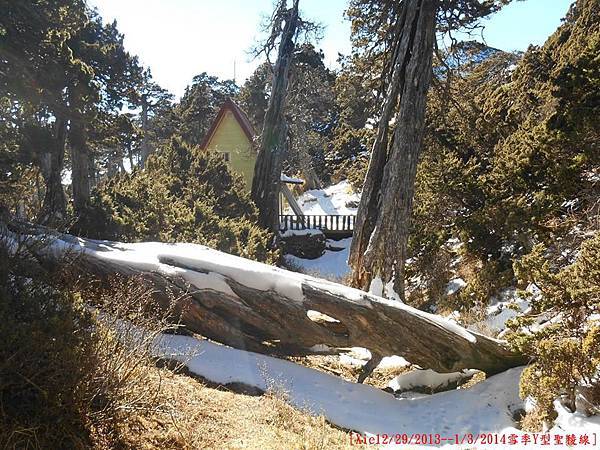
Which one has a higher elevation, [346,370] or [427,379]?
[427,379]

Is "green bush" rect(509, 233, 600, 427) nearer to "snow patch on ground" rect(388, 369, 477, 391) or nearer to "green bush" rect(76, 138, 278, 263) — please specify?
"snow patch on ground" rect(388, 369, 477, 391)

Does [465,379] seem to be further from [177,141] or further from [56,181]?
[177,141]

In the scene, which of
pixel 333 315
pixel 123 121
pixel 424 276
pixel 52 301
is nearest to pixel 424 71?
pixel 424 276

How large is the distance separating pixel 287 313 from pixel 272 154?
1226cm

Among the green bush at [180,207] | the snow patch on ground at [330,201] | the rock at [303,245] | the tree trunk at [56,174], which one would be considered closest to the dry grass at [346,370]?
the green bush at [180,207]

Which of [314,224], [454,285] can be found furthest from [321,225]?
[454,285]

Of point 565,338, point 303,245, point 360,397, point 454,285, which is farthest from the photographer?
point 303,245

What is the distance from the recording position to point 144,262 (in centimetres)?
647

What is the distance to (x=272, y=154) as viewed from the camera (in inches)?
697

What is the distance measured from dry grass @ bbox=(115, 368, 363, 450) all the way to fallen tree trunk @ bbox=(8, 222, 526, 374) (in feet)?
4.49

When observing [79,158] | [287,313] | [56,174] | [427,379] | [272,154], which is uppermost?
[272,154]

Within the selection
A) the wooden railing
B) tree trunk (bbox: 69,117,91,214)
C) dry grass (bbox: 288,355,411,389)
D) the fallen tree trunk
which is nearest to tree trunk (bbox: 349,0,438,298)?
dry grass (bbox: 288,355,411,389)

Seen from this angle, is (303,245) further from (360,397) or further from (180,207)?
(360,397)

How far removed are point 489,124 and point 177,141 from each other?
37.8ft
